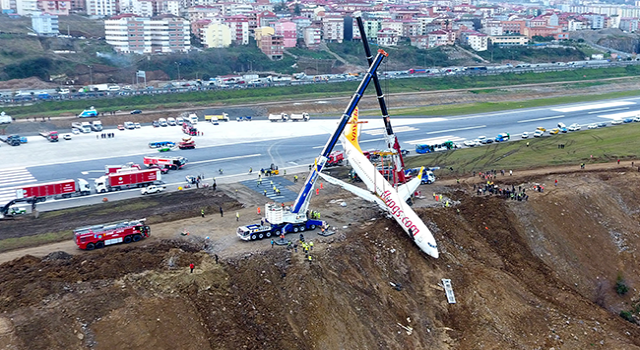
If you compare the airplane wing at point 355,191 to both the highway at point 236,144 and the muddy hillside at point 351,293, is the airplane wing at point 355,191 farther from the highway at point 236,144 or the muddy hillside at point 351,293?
the highway at point 236,144

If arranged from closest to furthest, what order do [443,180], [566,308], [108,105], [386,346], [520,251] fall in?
[386,346]
[566,308]
[520,251]
[443,180]
[108,105]

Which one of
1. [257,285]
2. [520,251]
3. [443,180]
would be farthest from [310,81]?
[257,285]

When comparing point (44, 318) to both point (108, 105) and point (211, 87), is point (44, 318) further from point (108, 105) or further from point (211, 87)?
point (211, 87)

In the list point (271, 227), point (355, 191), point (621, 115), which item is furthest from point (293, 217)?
point (621, 115)

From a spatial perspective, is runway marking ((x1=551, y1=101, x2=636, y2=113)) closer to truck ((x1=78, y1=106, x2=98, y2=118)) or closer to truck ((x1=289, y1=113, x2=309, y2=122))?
truck ((x1=289, y1=113, x2=309, y2=122))

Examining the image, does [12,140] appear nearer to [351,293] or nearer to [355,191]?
[355,191]

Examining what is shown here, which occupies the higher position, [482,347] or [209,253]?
[209,253]
